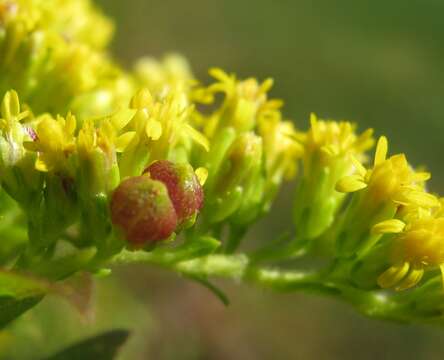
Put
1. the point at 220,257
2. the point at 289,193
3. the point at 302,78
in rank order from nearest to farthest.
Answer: the point at 220,257 → the point at 289,193 → the point at 302,78

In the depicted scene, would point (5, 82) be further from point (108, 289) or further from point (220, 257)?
point (108, 289)

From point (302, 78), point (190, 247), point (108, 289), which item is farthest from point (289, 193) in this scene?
point (190, 247)

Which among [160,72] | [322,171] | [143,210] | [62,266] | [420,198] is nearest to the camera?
[143,210]

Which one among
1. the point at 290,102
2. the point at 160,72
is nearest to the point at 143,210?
the point at 160,72

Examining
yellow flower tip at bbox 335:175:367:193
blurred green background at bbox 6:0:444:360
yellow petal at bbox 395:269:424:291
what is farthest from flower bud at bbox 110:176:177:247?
blurred green background at bbox 6:0:444:360

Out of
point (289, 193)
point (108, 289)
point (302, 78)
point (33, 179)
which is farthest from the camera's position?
point (302, 78)

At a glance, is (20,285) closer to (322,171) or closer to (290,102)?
(322,171)

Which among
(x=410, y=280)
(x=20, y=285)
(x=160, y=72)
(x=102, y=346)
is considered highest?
(x=160, y=72)
